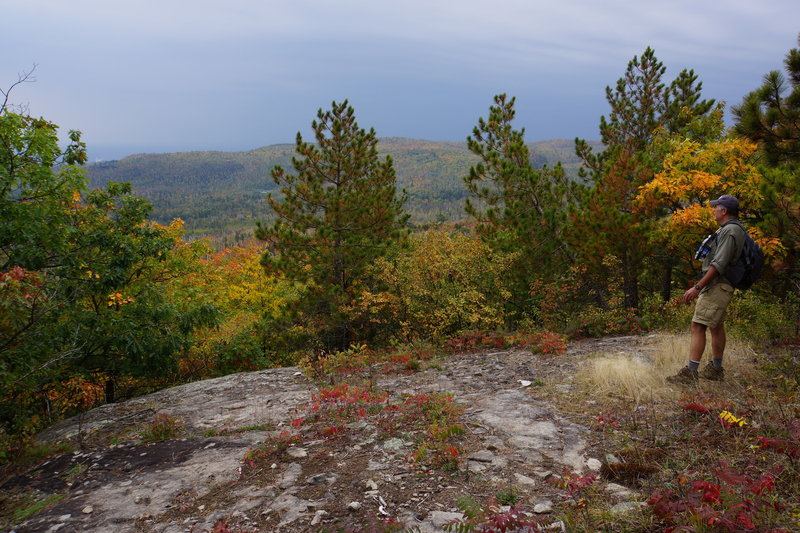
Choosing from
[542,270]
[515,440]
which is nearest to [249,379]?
[515,440]

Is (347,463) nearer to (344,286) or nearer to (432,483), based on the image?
(432,483)

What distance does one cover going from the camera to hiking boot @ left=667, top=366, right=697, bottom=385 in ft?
18.2

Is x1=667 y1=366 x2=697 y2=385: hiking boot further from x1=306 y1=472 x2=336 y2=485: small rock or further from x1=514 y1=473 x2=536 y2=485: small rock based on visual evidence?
x1=306 y1=472 x2=336 y2=485: small rock

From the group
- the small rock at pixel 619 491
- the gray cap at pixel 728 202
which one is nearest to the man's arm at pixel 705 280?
the gray cap at pixel 728 202

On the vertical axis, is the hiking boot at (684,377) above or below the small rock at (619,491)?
below

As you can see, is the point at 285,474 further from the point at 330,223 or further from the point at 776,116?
the point at 330,223

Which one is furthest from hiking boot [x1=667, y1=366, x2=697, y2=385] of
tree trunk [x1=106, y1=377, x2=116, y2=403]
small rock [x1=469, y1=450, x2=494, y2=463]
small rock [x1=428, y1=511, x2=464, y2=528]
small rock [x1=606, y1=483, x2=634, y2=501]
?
tree trunk [x1=106, y1=377, x2=116, y2=403]

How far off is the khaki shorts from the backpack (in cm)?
12

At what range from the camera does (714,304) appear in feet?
17.3

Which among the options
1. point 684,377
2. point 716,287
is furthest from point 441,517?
point 716,287

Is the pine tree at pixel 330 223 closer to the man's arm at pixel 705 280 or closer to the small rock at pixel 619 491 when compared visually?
the man's arm at pixel 705 280

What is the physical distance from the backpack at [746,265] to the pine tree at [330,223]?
36.0 ft

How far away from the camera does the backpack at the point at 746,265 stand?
5.10 m

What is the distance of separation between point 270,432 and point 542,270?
34.7 feet
